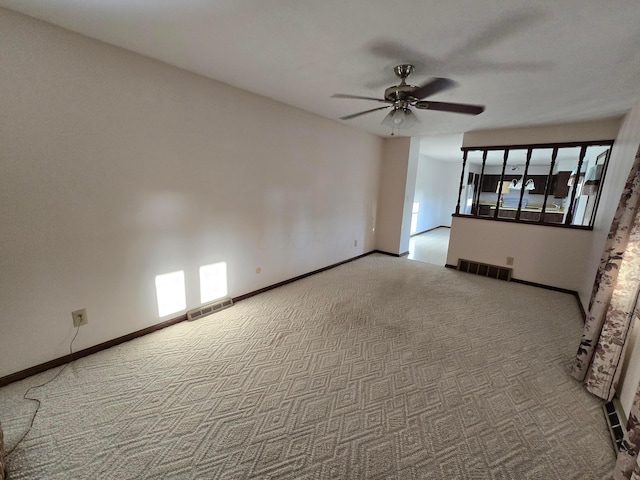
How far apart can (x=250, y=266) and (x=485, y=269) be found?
12.3ft

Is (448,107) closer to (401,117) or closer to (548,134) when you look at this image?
(401,117)

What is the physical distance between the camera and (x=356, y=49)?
1873 mm

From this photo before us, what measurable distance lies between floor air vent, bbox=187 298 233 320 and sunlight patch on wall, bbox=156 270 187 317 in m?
0.11

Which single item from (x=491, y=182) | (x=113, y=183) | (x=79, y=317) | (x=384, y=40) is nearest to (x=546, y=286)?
(x=384, y=40)

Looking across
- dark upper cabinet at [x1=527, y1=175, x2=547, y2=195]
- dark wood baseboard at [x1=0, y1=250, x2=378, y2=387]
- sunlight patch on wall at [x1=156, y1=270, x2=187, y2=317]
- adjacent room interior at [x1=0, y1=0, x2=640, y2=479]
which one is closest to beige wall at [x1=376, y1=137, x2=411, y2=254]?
adjacent room interior at [x1=0, y1=0, x2=640, y2=479]

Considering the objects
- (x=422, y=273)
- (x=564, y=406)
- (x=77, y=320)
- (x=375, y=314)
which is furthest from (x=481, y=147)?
(x=77, y=320)

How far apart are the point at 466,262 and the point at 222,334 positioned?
4.01 meters

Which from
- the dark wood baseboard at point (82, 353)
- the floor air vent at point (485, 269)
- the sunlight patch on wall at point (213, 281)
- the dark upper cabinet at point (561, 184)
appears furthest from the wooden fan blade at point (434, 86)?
the dark upper cabinet at point (561, 184)

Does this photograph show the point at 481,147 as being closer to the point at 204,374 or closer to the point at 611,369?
the point at 611,369

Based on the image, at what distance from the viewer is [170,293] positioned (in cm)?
254

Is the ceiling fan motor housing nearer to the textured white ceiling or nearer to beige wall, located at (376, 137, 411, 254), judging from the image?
the textured white ceiling

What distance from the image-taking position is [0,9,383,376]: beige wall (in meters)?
1.72

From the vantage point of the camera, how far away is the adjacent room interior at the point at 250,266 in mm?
1449

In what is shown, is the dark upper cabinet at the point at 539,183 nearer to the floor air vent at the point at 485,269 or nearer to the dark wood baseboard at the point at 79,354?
the floor air vent at the point at 485,269
